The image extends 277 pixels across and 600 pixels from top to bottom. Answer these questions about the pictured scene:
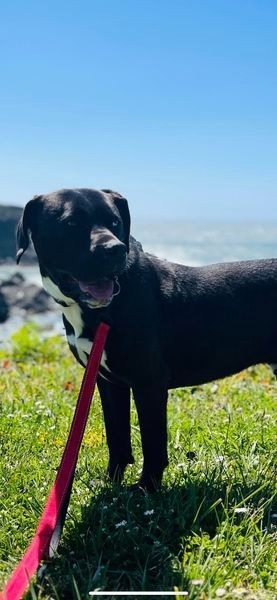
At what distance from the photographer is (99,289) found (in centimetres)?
285

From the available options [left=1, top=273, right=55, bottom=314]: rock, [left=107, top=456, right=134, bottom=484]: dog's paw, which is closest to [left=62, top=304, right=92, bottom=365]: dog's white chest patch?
[left=107, top=456, right=134, bottom=484]: dog's paw

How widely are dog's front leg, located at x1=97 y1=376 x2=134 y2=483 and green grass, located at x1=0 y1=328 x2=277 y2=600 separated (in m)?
0.09

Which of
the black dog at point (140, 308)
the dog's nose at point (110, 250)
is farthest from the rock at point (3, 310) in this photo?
the dog's nose at point (110, 250)

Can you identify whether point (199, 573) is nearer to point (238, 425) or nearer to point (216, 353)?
point (216, 353)

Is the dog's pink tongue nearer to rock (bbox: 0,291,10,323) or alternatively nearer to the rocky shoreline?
the rocky shoreline

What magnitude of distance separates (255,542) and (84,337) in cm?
112

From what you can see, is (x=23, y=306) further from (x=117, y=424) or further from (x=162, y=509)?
(x=162, y=509)

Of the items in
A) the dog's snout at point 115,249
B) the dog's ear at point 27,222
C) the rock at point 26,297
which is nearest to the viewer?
the dog's snout at point 115,249

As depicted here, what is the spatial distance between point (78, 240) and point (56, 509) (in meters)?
1.10

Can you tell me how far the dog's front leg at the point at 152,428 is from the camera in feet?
10.0

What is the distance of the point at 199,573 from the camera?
2.40 meters

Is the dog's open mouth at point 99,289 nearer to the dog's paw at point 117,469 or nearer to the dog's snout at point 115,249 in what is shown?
the dog's snout at point 115,249

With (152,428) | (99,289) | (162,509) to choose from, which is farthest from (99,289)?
(162,509)

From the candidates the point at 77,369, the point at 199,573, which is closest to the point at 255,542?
the point at 199,573
